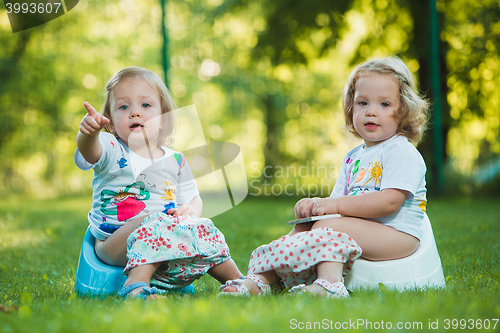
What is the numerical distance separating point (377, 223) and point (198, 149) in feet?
17.0

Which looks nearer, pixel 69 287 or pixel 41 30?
pixel 69 287

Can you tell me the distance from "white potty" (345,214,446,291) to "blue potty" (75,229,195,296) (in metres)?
0.70

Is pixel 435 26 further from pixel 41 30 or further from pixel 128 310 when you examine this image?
pixel 41 30

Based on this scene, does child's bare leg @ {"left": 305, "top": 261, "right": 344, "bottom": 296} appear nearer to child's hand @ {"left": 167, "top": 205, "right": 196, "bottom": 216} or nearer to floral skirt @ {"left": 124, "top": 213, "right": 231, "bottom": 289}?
floral skirt @ {"left": 124, "top": 213, "right": 231, "bottom": 289}

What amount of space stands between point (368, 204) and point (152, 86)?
1.15 metres

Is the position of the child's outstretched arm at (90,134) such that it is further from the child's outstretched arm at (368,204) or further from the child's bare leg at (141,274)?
the child's outstretched arm at (368,204)

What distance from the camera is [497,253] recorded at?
8.71 feet

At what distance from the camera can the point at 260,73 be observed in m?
10.8

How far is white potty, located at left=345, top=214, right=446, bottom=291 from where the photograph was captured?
1829mm

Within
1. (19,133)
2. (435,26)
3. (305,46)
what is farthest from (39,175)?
(435,26)

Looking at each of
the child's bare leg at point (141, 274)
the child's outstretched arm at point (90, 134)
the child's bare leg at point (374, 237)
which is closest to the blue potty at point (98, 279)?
the child's bare leg at point (141, 274)

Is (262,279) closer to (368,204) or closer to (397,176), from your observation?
(368,204)

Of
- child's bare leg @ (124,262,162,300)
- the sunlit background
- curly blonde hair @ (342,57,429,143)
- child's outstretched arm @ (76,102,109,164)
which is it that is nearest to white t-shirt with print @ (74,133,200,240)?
child's outstretched arm @ (76,102,109,164)

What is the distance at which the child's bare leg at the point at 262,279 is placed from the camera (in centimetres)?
175
